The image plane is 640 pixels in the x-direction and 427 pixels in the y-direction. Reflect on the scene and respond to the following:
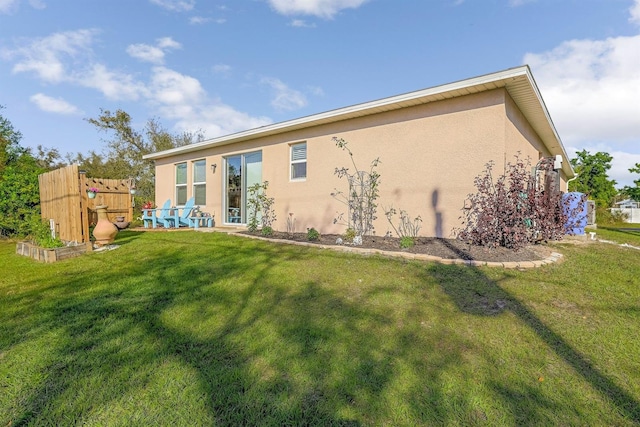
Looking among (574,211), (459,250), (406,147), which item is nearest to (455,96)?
(406,147)

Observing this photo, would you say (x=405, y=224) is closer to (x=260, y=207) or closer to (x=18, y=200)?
(x=260, y=207)

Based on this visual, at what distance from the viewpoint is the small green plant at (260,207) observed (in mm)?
8742

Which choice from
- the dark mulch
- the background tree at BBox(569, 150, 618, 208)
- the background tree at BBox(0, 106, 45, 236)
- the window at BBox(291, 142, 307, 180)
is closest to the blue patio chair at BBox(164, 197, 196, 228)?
the background tree at BBox(0, 106, 45, 236)

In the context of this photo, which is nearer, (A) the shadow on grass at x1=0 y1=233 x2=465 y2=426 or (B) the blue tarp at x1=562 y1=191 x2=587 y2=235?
(A) the shadow on grass at x1=0 y1=233 x2=465 y2=426

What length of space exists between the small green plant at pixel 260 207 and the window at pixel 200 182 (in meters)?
2.78

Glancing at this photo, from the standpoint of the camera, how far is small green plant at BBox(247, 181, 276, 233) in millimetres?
8742

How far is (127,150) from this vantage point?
61.8 ft

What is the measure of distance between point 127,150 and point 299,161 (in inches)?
604

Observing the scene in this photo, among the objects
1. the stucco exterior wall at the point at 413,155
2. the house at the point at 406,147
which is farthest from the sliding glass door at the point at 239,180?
the stucco exterior wall at the point at 413,155

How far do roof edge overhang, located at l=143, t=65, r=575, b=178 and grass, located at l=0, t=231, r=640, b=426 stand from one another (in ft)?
10.4

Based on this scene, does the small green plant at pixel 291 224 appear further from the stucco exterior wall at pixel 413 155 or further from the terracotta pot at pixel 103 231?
the terracotta pot at pixel 103 231

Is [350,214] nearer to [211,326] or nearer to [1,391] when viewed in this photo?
[211,326]

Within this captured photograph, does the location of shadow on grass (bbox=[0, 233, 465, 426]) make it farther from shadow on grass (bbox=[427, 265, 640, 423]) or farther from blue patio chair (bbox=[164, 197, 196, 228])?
blue patio chair (bbox=[164, 197, 196, 228])

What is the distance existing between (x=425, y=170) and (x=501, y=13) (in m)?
4.76
